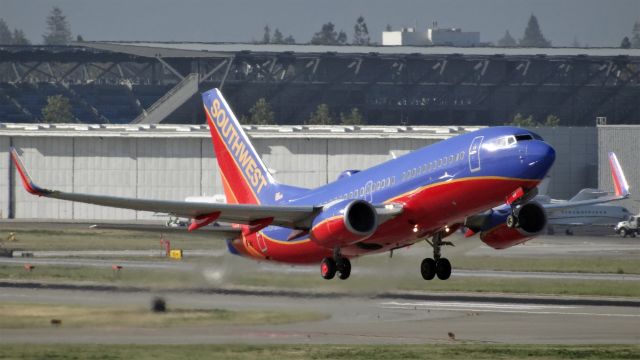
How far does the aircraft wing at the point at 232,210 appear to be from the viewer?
2414 inches

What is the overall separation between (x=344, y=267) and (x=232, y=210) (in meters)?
6.02

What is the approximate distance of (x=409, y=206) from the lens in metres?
61.2

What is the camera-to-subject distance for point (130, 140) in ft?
488

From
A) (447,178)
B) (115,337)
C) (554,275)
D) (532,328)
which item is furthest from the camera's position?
(554,275)

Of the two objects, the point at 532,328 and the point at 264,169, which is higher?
the point at 264,169

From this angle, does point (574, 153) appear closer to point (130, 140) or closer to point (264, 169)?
point (130, 140)

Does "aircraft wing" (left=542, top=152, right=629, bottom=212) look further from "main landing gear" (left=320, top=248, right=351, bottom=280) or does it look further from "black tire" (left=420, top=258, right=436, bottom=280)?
"main landing gear" (left=320, top=248, right=351, bottom=280)

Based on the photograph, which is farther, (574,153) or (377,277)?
(574,153)

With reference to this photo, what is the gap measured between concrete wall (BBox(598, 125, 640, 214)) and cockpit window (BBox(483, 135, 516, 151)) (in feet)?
311

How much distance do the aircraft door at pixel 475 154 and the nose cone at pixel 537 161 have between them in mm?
2413

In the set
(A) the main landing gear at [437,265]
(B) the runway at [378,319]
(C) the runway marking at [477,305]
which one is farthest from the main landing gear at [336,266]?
(C) the runway marking at [477,305]

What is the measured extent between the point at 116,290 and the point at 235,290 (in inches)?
317

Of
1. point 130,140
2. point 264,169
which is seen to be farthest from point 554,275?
point 130,140

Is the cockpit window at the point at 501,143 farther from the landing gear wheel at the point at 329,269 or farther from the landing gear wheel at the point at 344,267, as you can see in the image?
the landing gear wheel at the point at 329,269
